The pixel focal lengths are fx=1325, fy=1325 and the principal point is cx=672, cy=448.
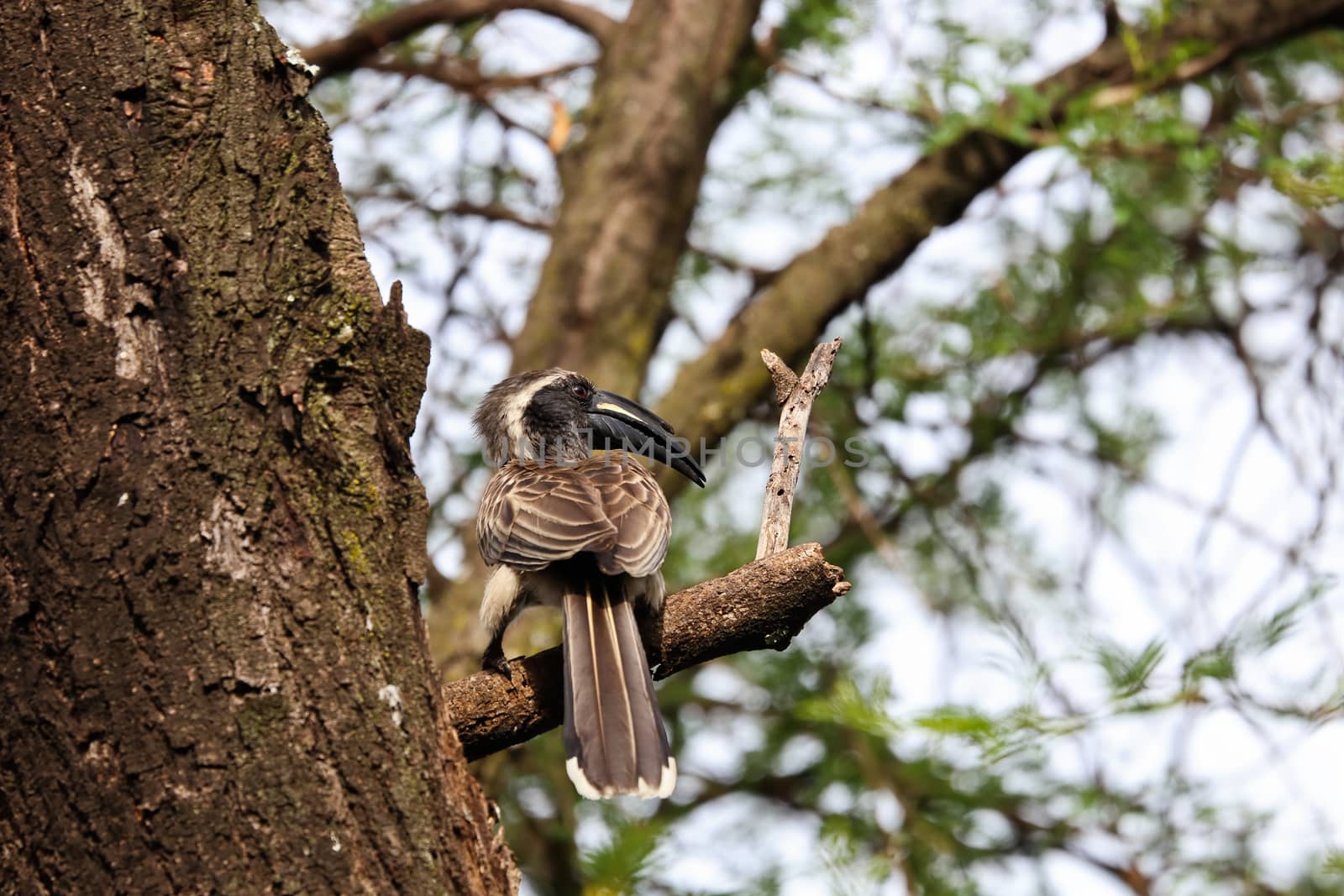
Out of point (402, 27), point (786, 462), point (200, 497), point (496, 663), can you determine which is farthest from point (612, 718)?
point (402, 27)

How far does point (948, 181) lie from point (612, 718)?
A: 156 inches

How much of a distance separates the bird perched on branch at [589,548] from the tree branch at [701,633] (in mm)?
85

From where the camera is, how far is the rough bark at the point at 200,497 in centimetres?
208

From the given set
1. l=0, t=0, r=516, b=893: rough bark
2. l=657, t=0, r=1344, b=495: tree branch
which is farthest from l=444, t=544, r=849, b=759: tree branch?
l=657, t=0, r=1344, b=495: tree branch

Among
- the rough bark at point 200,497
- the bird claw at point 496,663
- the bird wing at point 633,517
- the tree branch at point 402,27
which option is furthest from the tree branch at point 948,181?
the rough bark at point 200,497

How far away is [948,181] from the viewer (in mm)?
6074

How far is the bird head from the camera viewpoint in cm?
485

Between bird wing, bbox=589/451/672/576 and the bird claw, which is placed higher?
bird wing, bbox=589/451/672/576

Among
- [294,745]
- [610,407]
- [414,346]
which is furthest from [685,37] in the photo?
→ [294,745]

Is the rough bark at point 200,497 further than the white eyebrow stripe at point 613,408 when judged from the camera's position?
No

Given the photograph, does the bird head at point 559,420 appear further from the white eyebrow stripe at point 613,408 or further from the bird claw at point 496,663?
the bird claw at point 496,663

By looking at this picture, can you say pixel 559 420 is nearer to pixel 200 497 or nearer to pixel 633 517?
pixel 633 517

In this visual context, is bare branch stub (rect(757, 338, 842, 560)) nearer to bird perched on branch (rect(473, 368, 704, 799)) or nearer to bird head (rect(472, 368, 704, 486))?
bird perched on branch (rect(473, 368, 704, 799))

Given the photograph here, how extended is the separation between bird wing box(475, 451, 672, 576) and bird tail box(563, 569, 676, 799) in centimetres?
25
